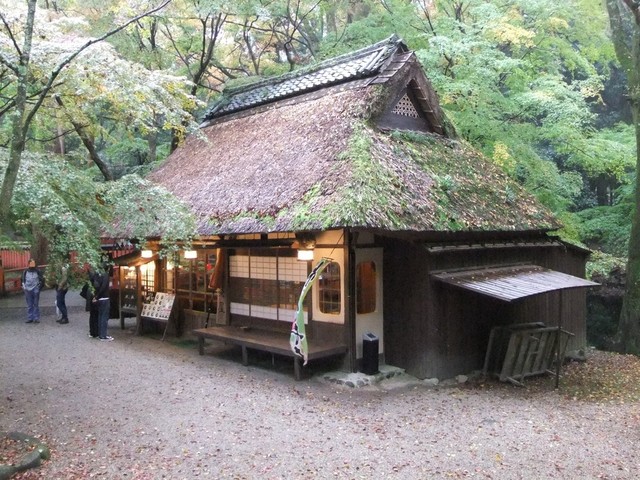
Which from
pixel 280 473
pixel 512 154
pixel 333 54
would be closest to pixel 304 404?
pixel 280 473

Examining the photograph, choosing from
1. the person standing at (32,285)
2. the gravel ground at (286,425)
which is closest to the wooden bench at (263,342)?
the gravel ground at (286,425)

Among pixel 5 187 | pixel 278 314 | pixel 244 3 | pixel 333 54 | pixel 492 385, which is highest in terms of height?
pixel 244 3

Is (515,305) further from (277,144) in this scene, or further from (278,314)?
(277,144)

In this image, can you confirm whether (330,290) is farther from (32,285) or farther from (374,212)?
(32,285)

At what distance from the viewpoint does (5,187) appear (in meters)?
5.83

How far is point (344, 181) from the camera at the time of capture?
901 cm

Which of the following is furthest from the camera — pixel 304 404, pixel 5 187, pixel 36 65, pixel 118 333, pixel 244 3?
pixel 244 3

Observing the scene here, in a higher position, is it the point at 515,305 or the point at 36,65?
the point at 36,65

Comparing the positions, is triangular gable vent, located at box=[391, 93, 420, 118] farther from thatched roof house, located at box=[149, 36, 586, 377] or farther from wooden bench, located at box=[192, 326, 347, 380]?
wooden bench, located at box=[192, 326, 347, 380]

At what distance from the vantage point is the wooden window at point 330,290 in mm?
10062

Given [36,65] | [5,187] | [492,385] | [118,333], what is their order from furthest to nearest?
[118,333], [492,385], [36,65], [5,187]

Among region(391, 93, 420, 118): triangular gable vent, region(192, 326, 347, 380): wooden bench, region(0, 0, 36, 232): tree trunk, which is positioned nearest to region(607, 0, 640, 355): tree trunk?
region(391, 93, 420, 118): triangular gable vent

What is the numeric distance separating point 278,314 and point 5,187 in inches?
263

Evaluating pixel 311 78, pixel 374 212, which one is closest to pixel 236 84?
pixel 311 78
